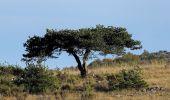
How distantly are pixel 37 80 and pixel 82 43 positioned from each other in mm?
9328

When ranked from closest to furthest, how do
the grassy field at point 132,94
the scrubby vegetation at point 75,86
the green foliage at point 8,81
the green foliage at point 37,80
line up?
the grassy field at point 132,94 → the scrubby vegetation at point 75,86 → the green foliage at point 8,81 → the green foliage at point 37,80

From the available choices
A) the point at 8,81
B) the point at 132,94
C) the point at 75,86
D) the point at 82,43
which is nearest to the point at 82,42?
the point at 82,43

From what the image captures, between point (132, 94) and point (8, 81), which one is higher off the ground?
point (8, 81)

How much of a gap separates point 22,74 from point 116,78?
5.13 metres

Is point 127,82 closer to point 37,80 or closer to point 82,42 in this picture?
point 37,80

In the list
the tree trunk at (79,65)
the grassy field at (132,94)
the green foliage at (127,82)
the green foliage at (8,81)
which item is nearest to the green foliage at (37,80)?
the green foliage at (8,81)

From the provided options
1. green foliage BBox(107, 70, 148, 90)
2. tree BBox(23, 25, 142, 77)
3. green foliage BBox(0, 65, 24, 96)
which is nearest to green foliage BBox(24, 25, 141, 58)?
tree BBox(23, 25, 142, 77)

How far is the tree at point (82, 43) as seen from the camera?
141ft

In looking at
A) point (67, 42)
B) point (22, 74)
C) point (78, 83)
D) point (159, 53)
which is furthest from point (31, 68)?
point (159, 53)

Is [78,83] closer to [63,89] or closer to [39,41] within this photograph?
[63,89]

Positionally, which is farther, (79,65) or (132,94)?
(79,65)

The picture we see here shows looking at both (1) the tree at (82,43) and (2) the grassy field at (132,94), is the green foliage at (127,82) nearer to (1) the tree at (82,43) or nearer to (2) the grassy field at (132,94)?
(2) the grassy field at (132,94)

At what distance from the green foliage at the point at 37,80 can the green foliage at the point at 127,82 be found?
310cm

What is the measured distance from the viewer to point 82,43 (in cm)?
4219
